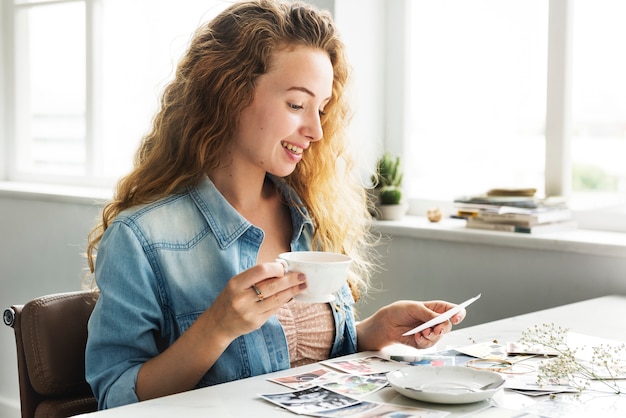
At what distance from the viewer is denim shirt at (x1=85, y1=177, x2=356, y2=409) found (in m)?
1.50

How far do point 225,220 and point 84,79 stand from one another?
2617 millimetres

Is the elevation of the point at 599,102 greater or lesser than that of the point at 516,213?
greater

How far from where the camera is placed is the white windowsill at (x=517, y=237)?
228cm

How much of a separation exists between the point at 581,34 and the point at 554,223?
A: 23.3 inches

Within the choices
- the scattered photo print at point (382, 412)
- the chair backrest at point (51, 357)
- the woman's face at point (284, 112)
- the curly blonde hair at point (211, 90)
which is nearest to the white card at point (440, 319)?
the scattered photo print at point (382, 412)

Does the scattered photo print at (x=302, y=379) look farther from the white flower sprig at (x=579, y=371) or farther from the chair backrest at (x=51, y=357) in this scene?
the chair backrest at (x=51, y=357)

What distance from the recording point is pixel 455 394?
1266 mm

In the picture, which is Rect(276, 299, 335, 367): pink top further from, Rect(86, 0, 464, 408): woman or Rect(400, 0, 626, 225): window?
Rect(400, 0, 626, 225): window

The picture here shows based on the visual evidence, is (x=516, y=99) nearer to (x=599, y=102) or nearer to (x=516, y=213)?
(x=599, y=102)

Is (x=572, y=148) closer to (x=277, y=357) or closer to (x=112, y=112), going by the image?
(x=277, y=357)

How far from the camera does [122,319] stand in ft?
4.91

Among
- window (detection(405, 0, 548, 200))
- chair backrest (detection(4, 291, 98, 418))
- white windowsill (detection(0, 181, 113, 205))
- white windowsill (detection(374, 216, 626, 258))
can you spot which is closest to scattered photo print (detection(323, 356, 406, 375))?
chair backrest (detection(4, 291, 98, 418))

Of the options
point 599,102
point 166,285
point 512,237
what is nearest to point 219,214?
point 166,285

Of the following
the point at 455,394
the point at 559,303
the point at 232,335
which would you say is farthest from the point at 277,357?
the point at 559,303
